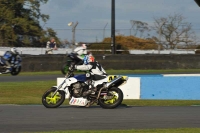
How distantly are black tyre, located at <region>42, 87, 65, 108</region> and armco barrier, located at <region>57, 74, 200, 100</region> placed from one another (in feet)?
Answer: 14.1

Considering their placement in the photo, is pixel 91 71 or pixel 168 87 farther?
pixel 168 87

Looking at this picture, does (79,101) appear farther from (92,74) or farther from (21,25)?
(21,25)

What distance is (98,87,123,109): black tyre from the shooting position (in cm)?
1180

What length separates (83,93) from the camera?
40.2 ft

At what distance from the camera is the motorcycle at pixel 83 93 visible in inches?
470

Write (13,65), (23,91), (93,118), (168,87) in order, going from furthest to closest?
(13,65) < (23,91) < (168,87) < (93,118)

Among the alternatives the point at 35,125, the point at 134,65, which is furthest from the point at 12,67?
the point at 35,125

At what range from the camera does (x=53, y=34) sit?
38.6m

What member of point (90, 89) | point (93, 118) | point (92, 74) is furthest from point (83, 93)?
point (93, 118)

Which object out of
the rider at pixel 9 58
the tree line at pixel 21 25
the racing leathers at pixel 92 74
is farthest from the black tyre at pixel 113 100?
the tree line at pixel 21 25

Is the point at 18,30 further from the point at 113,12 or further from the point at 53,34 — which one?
the point at 113,12

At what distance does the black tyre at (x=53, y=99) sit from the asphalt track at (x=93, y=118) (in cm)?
12

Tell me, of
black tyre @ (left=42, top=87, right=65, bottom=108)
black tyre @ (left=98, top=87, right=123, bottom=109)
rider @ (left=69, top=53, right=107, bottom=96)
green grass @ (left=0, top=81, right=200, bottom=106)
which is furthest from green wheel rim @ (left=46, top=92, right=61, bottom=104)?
green grass @ (left=0, top=81, right=200, bottom=106)

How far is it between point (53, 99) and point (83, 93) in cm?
73
